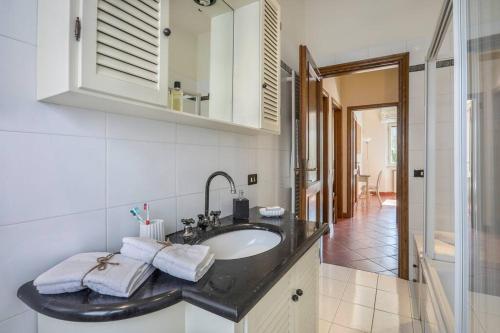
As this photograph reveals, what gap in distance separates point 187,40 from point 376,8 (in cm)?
233

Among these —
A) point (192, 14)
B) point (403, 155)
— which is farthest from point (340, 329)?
point (192, 14)

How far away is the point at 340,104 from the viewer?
15.8 ft

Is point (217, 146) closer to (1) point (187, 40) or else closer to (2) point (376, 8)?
(1) point (187, 40)

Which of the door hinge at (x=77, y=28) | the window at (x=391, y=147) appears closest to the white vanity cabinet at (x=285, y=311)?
the door hinge at (x=77, y=28)

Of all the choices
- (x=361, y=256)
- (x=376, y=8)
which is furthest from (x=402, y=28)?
(x=361, y=256)

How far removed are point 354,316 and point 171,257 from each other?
5.68ft

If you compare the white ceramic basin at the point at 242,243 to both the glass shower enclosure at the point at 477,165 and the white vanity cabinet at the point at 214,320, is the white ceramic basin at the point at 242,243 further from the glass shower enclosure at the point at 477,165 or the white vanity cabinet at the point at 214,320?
the glass shower enclosure at the point at 477,165

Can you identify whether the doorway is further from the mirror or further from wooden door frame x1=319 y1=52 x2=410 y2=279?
the mirror

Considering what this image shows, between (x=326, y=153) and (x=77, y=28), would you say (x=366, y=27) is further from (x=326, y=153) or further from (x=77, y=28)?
(x=77, y=28)

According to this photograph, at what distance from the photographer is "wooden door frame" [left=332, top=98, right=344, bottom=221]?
475cm

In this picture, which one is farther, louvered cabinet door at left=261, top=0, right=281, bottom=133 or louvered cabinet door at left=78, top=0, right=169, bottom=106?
louvered cabinet door at left=261, top=0, right=281, bottom=133

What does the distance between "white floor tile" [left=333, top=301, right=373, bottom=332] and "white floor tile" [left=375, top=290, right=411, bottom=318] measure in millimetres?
131

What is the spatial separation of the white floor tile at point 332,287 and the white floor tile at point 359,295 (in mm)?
43

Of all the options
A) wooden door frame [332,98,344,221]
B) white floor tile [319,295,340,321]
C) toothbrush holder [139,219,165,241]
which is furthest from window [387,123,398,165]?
toothbrush holder [139,219,165,241]
